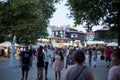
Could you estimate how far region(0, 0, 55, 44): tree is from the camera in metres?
26.2

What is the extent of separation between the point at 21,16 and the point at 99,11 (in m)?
9.69

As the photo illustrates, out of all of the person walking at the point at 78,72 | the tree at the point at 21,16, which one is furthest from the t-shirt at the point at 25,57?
the person walking at the point at 78,72

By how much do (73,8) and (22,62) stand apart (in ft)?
51.1

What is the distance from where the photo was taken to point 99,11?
2936 centimetres

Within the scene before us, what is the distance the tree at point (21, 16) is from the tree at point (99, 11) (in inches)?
201

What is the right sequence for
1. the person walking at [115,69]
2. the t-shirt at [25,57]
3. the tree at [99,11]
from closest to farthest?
the person walking at [115,69]
the t-shirt at [25,57]
the tree at [99,11]

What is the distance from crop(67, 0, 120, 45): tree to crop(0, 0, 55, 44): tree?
5110 mm

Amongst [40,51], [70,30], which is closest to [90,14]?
[40,51]

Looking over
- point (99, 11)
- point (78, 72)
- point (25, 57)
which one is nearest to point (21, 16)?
point (99, 11)

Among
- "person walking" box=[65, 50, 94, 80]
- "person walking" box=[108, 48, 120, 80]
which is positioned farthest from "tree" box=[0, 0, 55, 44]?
"person walking" box=[108, 48, 120, 80]

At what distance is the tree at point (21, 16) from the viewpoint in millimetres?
26219

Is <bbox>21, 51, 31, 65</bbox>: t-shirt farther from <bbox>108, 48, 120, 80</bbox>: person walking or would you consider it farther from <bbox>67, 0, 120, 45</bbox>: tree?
<bbox>67, 0, 120, 45</bbox>: tree

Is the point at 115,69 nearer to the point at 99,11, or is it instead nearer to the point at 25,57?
the point at 25,57

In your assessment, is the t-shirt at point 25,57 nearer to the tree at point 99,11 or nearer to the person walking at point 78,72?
the person walking at point 78,72
